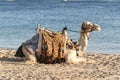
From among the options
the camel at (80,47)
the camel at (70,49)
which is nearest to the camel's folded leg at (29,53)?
the camel at (70,49)

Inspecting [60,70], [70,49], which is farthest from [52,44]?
[60,70]

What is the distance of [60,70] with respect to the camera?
1023 centimetres

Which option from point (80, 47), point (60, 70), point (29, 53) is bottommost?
point (60, 70)

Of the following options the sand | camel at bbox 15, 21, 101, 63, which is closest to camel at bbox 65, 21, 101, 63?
camel at bbox 15, 21, 101, 63

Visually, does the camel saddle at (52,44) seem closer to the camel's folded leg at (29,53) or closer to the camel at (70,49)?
the camel at (70,49)

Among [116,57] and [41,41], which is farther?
[116,57]

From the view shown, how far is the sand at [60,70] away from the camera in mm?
9422

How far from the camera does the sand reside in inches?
371

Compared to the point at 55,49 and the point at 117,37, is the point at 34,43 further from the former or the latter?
the point at 117,37

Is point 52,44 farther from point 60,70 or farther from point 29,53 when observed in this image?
point 60,70

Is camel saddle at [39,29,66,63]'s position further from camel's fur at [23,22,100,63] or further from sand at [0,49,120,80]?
sand at [0,49,120,80]

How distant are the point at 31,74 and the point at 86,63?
A: 1918mm

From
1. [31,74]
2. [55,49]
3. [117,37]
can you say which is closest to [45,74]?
[31,74]

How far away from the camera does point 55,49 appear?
1101cm
